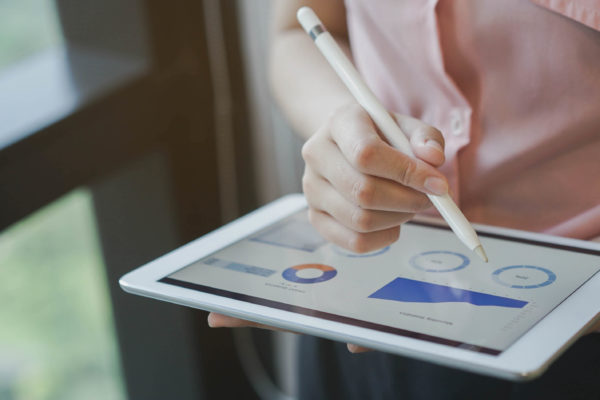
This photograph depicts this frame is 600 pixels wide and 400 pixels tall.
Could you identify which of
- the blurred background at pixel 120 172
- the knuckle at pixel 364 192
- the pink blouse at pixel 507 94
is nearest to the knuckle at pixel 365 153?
the knuckle at pixel 364 192

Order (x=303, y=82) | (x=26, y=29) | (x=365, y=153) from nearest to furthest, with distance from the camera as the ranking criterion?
(x=365, y=153) → (x=303, y=82) → (x=26, y=29)

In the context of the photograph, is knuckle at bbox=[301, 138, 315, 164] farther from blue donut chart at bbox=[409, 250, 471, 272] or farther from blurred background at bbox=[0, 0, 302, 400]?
blurred background at bbox=[0, 0, 302, 400]

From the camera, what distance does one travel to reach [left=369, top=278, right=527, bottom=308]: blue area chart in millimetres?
463

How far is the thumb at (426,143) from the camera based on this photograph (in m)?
0.48

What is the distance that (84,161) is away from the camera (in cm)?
86

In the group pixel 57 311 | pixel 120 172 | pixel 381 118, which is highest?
pixel 381 118

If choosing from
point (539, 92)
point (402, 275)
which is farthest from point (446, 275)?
point (539, 92)

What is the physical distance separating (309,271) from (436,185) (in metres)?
0.11

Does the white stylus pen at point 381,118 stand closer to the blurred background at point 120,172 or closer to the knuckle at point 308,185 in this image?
the knuckle at point 308,185

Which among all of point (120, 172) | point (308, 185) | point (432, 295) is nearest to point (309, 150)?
point (308, 185)

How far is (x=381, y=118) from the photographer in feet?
1.67

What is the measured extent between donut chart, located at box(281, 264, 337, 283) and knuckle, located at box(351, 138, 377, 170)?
0.08 metres

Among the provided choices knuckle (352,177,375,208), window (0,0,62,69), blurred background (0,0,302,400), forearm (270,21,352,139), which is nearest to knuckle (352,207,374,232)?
knuckle (352,177,375,208)

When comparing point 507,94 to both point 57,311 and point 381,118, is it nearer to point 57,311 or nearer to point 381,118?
point 381,118
